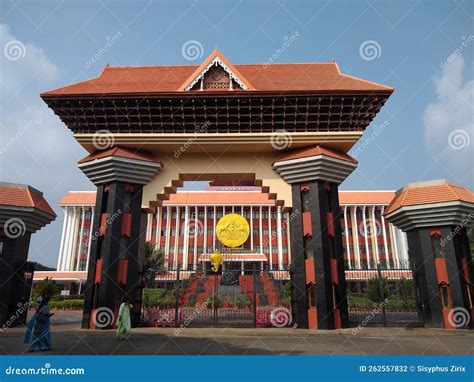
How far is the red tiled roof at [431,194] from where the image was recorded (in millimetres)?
14503

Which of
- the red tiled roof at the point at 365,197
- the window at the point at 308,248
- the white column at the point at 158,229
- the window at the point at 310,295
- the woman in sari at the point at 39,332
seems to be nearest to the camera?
the woman in sari at the point at 39,332

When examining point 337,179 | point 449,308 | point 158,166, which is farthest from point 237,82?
point 449,308

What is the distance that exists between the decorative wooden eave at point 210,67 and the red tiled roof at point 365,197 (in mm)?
43406

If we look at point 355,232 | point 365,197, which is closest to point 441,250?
point 355,232

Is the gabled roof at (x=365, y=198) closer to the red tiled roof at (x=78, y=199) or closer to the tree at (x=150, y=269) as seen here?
the tree at (x=150, y=269)

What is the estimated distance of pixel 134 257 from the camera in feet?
48.0

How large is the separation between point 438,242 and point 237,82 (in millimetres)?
11203

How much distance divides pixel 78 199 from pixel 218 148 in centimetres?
4848

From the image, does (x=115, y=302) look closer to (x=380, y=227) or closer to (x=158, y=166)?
(x=158, y=166)

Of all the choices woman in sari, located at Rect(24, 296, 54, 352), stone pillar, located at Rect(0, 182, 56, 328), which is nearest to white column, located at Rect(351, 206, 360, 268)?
stone pillar, located at Rect(0, 182, 56, 328)

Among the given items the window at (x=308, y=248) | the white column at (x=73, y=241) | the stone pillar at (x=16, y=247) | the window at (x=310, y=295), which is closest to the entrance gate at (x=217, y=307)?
the window at (x=310, y=295)

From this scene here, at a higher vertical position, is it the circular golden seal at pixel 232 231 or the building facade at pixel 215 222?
the building facade at pixel 215 222

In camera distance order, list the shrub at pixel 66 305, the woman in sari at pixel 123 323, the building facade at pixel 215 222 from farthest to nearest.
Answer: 1. the building facade at pixel 215 222
2. the shrub at pixel 66 305
3. the woman in sari at pixel 123 323

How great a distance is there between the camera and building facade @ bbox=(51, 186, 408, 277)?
180 feet
